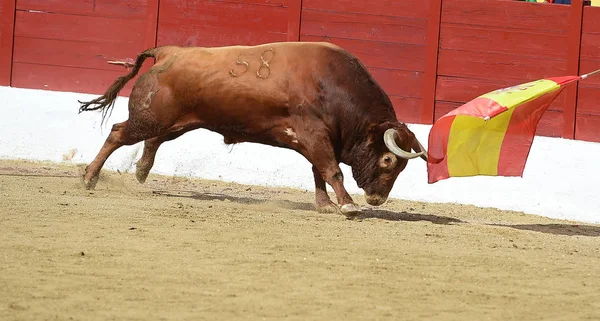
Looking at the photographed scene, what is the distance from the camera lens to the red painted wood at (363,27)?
1034 centimetres

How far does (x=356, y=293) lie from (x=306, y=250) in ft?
3.44

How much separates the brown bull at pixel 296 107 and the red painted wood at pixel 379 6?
2.91 meters

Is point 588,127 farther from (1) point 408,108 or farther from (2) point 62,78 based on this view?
(2) point 62,78

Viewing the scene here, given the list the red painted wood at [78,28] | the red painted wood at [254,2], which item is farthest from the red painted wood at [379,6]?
the red painted wood at [78,28]

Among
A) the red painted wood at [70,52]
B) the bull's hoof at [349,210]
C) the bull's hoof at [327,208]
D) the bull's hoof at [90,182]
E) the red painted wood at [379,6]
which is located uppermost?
the red painted wood at [379,6]

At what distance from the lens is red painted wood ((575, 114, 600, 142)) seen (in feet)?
33.0

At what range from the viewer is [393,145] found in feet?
23.1

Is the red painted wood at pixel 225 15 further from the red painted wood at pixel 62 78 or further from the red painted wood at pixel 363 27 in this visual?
the red painted wood at pixel 62 78

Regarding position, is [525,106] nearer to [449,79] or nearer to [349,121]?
[349,121]

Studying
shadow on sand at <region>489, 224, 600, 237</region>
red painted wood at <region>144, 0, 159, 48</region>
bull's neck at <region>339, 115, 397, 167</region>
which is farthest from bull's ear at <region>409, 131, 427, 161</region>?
red painted wood at <region>144, 0, 159, 48</region>

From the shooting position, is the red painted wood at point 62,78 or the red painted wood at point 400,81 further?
the red painted wood at point 62,78

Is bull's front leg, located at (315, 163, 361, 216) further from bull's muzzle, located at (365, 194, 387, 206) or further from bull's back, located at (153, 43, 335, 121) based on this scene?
bull's back, located at (153, 43, 335, 121)

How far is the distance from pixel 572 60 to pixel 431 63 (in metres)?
1.25

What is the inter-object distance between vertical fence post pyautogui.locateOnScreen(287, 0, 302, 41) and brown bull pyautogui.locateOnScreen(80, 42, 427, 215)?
9.03ft
